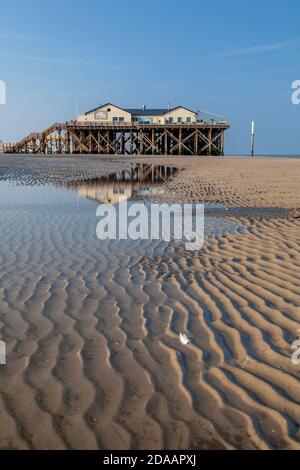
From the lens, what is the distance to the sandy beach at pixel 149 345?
279cm

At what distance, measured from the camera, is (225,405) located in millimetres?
3031

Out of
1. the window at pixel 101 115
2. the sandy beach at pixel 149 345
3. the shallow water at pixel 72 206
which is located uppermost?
the window at pixel 101 115

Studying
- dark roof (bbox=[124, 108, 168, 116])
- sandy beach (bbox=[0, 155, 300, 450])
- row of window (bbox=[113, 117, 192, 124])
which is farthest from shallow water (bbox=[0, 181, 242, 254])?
dark roof (bbox=[124, 108, 168, 116])

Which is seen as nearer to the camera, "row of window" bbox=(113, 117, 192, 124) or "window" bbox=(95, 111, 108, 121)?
"row of window" bbox=(113, 117, 192, 124)

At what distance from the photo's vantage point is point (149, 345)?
155 inches

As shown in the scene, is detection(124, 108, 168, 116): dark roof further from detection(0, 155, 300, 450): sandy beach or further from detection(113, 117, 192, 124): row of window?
detection(0, 155, 300, 450): sandy beach

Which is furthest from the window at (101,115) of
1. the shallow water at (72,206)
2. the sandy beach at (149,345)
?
the sandy beach at (149,345)

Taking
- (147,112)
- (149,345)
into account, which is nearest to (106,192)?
(149,345)

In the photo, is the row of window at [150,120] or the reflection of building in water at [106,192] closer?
the reflection of building in water at [106,192]

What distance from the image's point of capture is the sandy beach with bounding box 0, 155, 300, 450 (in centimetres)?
279

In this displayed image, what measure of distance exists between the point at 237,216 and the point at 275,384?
24.9 feet

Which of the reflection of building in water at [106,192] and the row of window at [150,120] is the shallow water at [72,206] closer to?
the reflection of building in water at [106,192]

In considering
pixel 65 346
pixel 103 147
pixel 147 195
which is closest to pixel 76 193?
pixel 147 195

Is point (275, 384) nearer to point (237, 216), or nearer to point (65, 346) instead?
point (65, 346)
